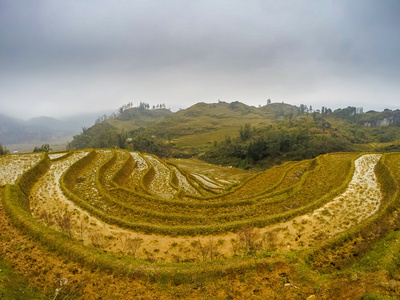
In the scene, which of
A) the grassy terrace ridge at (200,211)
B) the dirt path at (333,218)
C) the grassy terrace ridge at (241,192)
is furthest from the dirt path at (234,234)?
the grassy terrace ridge at (241,192)

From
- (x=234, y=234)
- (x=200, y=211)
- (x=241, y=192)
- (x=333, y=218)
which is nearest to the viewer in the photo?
(x=234, y=234)

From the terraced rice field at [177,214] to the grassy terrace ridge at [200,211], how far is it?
0.08m

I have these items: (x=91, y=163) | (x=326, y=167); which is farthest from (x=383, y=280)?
(x=91, y=163)

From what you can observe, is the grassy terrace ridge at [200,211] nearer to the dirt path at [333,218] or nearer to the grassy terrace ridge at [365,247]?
the dirt path at [333,218]

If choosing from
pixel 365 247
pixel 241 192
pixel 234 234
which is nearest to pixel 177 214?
pixel 234 234

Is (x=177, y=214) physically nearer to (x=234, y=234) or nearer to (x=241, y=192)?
(x=234, y=234)

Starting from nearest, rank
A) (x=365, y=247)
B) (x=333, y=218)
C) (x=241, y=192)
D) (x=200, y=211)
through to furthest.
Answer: (x=365, y=247), (x=333, y=218), (x=200, y=211), (x=241, y=192)

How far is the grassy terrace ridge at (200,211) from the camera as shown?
16.0m

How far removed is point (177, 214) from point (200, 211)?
2.73 m

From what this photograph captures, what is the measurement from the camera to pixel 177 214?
1838 centimetres

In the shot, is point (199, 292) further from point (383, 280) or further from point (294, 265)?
point (383, 280)

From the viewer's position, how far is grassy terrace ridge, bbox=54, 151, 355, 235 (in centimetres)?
1596

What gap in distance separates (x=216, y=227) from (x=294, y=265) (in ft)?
20.8

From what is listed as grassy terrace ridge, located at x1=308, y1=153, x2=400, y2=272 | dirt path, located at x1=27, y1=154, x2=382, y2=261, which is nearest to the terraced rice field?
dirt path, located at x1=27, y1=154, x2=382, y2=261
